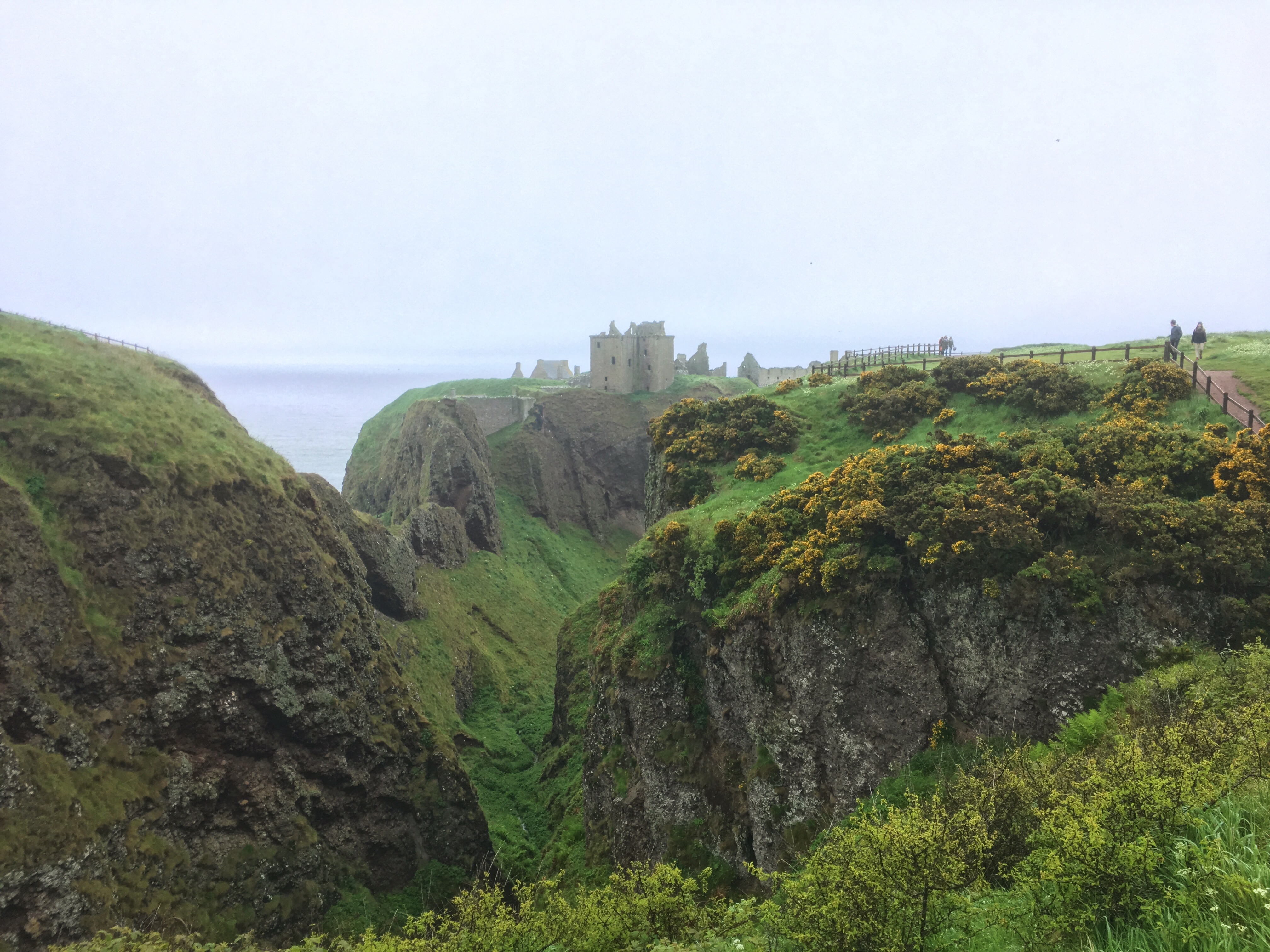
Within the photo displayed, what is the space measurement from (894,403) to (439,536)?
37.5 m

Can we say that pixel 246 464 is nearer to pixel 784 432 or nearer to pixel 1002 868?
pixel 784 432

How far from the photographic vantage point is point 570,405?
90.3 metres

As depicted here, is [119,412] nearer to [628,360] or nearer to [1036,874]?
[1036,874]

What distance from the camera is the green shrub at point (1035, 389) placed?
29375mm

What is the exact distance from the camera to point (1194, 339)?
31.7 metres

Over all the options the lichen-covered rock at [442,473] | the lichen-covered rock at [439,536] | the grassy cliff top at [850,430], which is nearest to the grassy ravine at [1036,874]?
the grassy cliff top at [850,430]

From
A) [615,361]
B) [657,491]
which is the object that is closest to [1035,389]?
[657,491]

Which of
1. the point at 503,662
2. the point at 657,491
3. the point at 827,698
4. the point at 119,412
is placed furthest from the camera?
the point at 503,662

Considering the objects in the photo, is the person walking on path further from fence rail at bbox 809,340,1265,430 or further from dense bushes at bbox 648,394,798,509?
dense bushes at bbox 648,394,798,509

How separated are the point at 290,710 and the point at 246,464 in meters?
9.86

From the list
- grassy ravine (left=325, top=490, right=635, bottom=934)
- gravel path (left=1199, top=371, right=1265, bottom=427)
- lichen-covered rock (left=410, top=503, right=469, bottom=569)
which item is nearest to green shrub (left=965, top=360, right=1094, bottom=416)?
gravel path (left=1199, top=371, right=1265, bottom=427)

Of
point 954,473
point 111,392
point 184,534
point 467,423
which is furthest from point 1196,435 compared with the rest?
point 467,423

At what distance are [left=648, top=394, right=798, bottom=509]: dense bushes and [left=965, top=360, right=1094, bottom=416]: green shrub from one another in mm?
8893

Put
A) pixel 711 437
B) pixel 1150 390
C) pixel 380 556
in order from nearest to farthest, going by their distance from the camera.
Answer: pixel 1150 390, pixel 711 437, pixel 380 556
